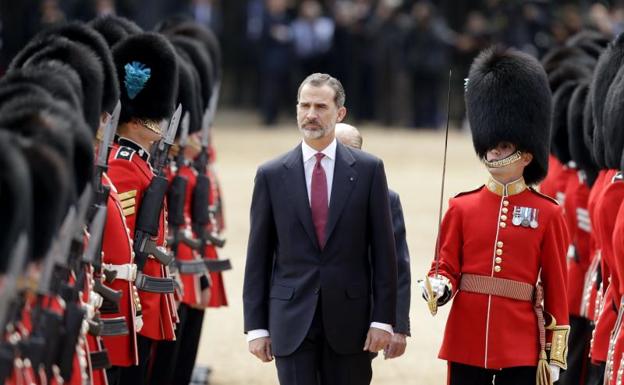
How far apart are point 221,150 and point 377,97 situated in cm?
325

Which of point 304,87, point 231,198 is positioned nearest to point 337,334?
point 304,87

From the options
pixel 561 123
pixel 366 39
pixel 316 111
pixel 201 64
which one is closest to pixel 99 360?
pixel 316 111

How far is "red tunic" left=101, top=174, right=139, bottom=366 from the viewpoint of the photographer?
5105 millimetres

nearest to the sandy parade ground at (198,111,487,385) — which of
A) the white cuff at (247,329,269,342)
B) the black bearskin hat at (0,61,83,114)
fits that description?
the white cuff at (247,329,269,342)

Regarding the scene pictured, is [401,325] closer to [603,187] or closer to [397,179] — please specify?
[603,187]

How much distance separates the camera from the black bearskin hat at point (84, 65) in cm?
480

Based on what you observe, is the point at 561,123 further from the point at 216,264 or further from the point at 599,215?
A: the point at 599,215

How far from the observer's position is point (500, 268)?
5.17m

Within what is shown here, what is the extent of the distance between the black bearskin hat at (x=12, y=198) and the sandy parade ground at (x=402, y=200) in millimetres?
3657

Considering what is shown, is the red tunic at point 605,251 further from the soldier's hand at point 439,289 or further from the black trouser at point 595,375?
the soldier's hand at point 439,289

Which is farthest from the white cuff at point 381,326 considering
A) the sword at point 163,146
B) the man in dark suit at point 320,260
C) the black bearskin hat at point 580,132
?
the black bearskin hat at point 580,132

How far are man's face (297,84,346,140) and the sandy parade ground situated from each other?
7.94ft

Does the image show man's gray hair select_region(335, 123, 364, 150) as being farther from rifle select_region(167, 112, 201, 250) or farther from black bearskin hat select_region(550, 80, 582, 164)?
black bearskin hat select_region(550, 80, 582, 164)

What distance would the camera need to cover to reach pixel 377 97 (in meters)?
18.8
